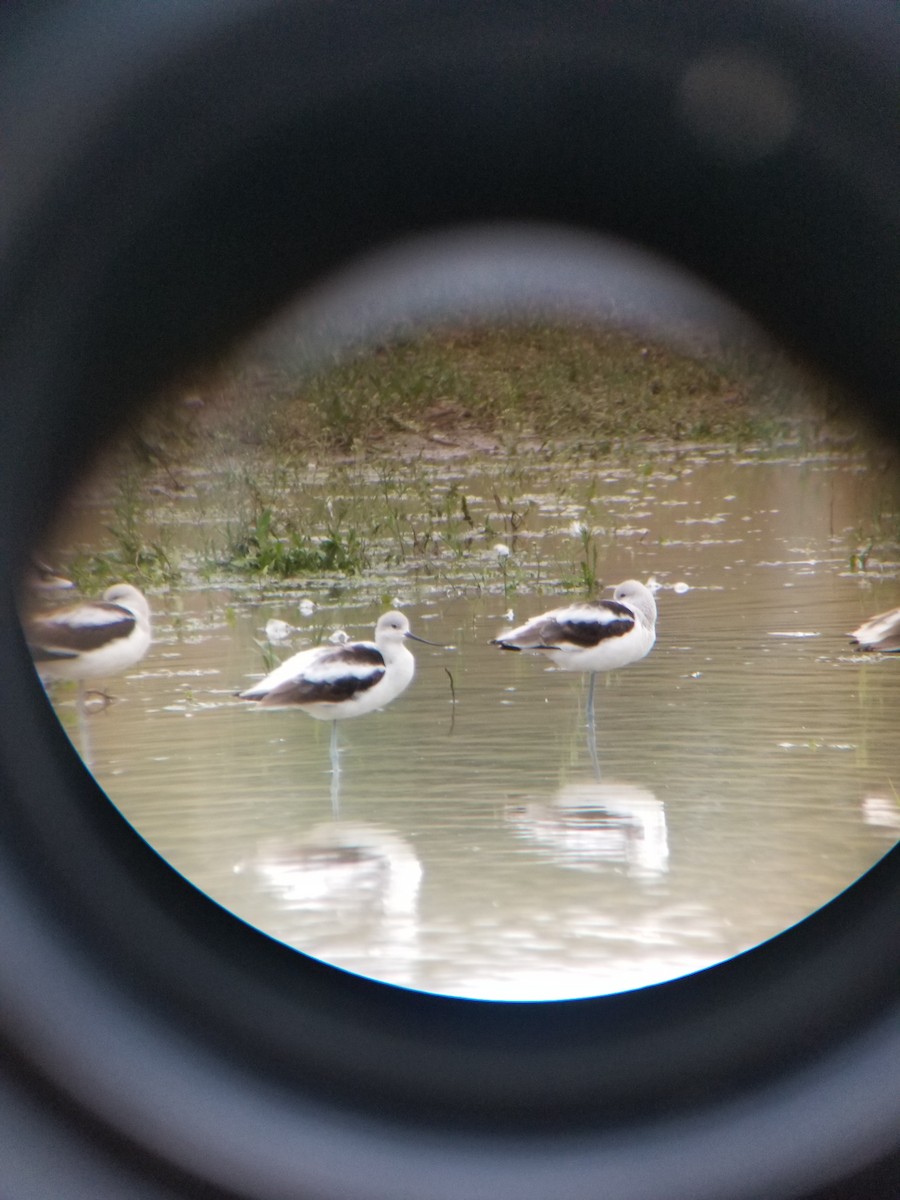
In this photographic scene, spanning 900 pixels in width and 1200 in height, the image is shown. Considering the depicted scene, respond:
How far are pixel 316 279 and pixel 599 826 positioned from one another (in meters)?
0.32

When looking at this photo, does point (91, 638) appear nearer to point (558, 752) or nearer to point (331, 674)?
point (331, 674)

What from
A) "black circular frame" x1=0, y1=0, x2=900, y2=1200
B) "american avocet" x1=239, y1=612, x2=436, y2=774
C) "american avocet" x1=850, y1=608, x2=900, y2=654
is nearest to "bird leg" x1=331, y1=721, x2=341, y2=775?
"american avocet" x1=239, y1=612, x2=436, y2=774

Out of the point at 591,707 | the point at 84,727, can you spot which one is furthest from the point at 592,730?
the point at 84,727

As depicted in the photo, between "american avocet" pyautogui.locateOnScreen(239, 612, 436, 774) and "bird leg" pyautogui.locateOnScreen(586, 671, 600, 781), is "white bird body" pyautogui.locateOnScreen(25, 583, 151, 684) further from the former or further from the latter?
"bird leg" pyautogui.locateOnScreen(586, 671, 600, 781)

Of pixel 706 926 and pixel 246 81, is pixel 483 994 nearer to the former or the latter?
pixel 706 926

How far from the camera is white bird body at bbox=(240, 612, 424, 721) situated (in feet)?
2.12

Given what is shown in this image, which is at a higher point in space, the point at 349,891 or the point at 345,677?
the point at 345,677

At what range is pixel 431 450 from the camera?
0.63 m

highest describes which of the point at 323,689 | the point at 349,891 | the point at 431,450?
the point at 431,450

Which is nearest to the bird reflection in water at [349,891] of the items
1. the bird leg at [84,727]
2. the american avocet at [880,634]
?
the bird leg at [84,727]

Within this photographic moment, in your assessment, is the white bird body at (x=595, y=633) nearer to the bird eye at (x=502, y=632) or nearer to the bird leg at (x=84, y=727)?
the bird eye at (x=502, y=632)

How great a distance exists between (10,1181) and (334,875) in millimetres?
207

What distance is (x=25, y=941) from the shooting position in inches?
21.4

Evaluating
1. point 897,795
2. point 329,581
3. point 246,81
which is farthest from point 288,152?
point 897,795
